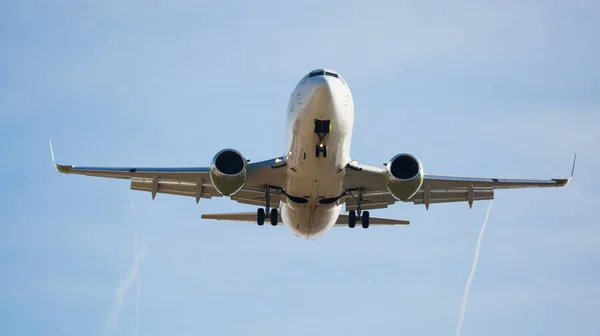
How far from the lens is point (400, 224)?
40.5 metres

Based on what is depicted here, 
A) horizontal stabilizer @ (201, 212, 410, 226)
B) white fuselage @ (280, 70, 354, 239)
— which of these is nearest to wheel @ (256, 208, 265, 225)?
horizontal stabilizer @ (201, 212, 410, 226)

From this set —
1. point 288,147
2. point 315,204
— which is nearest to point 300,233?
point 315,204

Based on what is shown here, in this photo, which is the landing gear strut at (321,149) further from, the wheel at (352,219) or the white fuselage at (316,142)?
the wheel at (352,219)

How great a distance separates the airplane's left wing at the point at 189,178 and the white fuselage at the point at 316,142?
0.96 meters

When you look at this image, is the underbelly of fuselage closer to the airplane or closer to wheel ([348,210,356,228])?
the airplane

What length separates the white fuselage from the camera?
31.9 m

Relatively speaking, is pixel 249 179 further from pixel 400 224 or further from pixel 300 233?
pixel 400 224

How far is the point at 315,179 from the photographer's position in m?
34.1

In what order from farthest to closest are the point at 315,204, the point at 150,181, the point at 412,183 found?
the point at 150,181 < the point at 315,204 < the point at 412,183

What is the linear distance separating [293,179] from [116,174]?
779cm

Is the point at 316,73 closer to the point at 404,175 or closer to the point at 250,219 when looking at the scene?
the point at 404,175

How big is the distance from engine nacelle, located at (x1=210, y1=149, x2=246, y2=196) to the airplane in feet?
0.12

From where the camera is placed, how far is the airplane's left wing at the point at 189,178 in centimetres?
3616

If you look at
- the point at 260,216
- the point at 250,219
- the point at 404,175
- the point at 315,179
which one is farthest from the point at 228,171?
the point at 250,219
